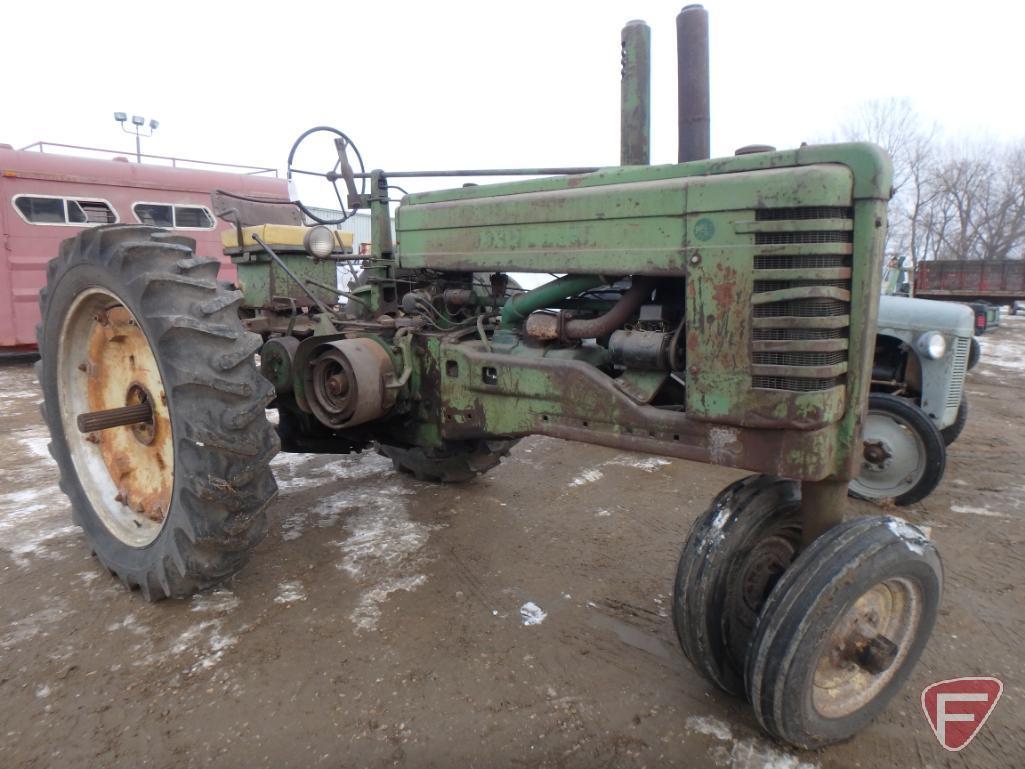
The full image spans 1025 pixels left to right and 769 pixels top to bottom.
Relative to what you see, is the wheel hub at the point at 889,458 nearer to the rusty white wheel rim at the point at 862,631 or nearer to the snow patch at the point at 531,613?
the rusty white wheel rim at the point at 862,631

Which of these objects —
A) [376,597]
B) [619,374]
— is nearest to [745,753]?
[619,374]

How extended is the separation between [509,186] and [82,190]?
27.9 feet

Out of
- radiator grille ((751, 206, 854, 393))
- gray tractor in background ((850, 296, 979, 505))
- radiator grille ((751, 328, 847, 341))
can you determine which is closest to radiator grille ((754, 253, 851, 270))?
radiator grille ((751, 206, 854, 393))

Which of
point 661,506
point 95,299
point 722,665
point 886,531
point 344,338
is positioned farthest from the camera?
point 661,506

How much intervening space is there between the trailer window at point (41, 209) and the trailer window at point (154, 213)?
85cm

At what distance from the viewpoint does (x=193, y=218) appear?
32.0 ft

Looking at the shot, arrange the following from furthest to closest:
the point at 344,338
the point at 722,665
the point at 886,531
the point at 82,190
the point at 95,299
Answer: the point at 82,190 < the point at 344,338 < the point at 95,299 < the point at 722,665 < the point at 886,531

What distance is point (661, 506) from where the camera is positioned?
385 cm

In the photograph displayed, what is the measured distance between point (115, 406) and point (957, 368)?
4616 mm

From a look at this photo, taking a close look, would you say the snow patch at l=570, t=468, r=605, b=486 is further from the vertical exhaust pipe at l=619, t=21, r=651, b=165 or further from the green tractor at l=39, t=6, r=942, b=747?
the vertical exhaust pipe at l=619, t=21, r=651, b=165

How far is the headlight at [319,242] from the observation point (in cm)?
362

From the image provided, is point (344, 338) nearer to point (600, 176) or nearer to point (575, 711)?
point (600, 176)

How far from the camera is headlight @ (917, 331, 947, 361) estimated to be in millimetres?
4105

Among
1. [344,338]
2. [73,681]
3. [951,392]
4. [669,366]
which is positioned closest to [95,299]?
[344,338]
